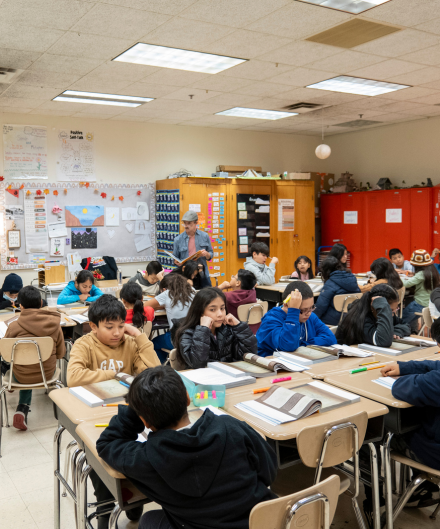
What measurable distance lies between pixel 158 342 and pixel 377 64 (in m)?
3.55

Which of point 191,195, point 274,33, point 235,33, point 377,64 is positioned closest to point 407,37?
point 377,64

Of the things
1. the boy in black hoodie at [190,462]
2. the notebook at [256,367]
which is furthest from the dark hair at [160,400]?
the notebook at [256,367]

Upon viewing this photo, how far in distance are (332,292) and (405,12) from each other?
2486 mm

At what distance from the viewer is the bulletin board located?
7094 millimetres

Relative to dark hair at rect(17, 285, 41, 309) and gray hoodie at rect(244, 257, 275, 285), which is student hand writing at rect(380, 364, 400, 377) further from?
gray hoodie at rect(244, 257, 275, 285)

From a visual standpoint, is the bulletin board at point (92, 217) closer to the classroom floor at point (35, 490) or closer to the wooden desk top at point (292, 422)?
the classroom floor at point (35, 490)

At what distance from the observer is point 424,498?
2572 millimetres

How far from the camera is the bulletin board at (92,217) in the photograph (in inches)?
279

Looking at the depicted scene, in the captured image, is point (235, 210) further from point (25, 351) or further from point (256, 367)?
point (256, 367)

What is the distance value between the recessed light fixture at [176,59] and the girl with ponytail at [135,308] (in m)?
2.15

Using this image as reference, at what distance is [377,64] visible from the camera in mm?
5113

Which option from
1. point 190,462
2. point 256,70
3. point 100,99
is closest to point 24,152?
point 100,99

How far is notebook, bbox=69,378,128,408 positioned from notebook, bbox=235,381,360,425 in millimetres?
544

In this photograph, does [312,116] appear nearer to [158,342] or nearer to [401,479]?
[158,342]
